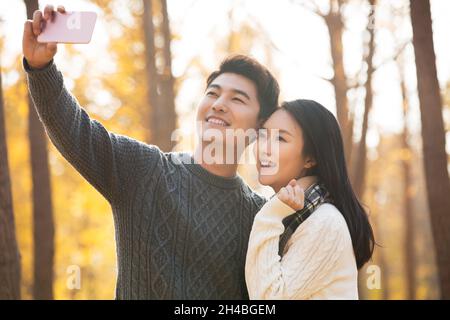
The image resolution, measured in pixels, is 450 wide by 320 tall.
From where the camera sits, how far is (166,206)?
2582mm

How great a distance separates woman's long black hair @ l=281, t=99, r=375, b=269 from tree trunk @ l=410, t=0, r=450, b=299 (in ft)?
5.49

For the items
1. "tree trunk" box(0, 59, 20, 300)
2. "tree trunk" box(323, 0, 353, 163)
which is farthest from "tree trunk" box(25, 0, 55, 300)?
"tree trunk" box(323, 0, 353, 163)

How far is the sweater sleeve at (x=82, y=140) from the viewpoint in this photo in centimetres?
217

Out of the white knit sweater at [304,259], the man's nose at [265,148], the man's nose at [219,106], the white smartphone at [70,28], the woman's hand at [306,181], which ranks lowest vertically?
the white knit sweater at [304,259]

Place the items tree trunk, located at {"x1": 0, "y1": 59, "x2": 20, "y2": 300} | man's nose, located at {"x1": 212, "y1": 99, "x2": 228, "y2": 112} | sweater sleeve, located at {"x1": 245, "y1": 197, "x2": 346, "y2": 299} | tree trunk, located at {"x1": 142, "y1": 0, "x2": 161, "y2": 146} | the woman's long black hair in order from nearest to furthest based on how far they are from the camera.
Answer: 1. sweater sleeve, located at {"x1": 245, "y1": 197, "x2": 346, "y2": 299}
2. the woman's long black hair
3. man's nose, located at {"x1": 212, "y1": 99, "x2": 228, "y2": 112}
4. tree trunk, located at {"x1": 0, "y1": 59, "x2": 20, "y2": 300}
5. tree trunk, located at {"x1": 142, "y1": 0, "x2": 161, "y2": 146}

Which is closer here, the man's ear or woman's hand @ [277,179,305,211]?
woman's hand @ [277,179,305,211]

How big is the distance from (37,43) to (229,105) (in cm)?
104

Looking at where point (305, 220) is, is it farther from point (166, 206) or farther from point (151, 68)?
point (151, 68)

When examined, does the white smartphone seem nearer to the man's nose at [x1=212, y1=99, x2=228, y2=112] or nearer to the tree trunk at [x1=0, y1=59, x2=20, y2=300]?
the man's nose at [x1=212, y1=99, x2=228, y2=112]

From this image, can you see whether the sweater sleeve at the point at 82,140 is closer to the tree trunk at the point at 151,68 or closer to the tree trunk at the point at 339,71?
the tree trunk at the point at 339,71

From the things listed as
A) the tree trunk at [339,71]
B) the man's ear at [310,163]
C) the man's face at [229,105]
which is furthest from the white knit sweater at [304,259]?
the tree trunk at [339,71]

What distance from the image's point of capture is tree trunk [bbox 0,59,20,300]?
3.72 meters

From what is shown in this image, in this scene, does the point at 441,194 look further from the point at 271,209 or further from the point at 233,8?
the point at 233,8

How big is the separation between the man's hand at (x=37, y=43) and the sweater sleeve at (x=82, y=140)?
4 cm
